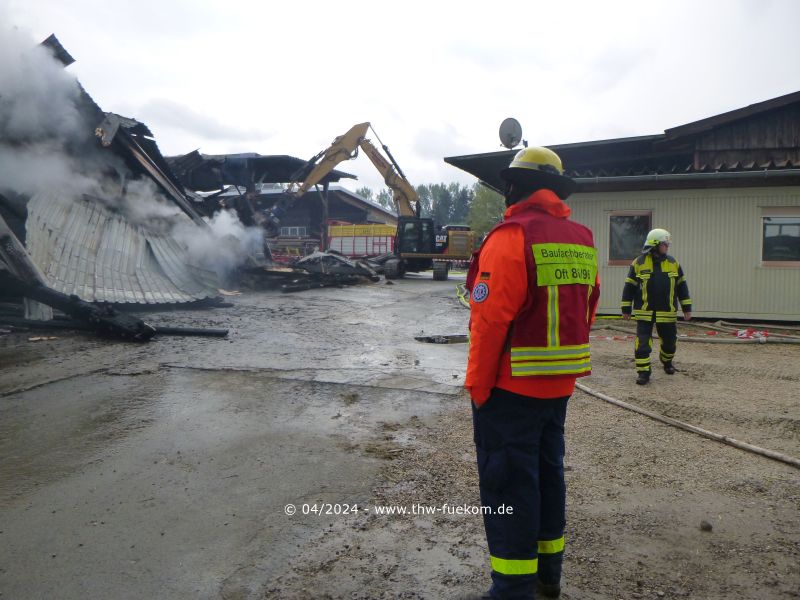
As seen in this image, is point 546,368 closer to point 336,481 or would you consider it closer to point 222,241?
point 336,481

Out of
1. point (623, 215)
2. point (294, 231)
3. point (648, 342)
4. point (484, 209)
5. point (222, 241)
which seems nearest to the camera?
point (648, 342)

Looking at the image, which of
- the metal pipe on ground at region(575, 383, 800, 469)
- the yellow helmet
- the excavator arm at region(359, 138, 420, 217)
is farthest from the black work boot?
the excavator arm at region(359, 138, 420, 217)

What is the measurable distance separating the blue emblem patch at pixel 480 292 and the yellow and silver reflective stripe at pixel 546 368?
0.97 ft

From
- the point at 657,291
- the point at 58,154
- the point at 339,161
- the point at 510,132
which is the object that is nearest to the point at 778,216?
the point at 510,132

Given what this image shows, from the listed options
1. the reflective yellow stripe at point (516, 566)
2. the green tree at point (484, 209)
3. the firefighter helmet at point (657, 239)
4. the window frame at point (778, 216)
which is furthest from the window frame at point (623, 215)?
the green tree at point (484, 209)

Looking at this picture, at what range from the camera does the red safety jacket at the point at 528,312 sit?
2.23 meters

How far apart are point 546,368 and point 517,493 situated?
509mm

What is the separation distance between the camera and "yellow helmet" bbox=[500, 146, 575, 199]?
245 cm

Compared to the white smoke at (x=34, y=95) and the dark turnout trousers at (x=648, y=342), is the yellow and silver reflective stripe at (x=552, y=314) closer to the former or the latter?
the dark turnout trousers at (x=648, y=342)

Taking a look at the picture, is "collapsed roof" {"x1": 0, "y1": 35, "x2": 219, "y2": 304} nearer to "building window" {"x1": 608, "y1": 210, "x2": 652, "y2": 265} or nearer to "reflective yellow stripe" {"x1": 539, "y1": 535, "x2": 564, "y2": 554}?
"reflective yellow stripe" {"x1": 539, "y1": 535, "x2": 564, "y2": 554}

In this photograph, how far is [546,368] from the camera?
2.24m

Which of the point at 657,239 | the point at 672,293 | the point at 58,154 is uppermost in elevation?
the point at 58,154

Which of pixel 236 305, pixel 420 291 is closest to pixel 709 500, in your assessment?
pixel 236 305

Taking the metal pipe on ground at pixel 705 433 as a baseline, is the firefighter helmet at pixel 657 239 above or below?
above
